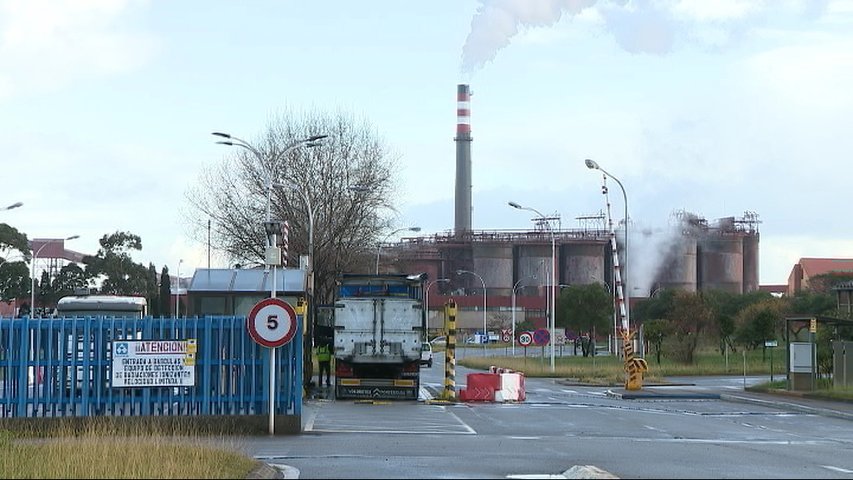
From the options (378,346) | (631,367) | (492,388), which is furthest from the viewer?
(631,367)

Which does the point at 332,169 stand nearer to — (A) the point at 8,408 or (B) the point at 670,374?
(B) the point at 670,374

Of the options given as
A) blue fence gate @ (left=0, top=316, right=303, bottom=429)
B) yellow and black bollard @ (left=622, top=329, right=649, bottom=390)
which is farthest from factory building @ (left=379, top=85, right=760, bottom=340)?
blue fence gate @ (left=0, top=316, right=303, bottom=429)

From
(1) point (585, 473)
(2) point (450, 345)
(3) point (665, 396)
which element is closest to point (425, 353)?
(3) point (665, 396)

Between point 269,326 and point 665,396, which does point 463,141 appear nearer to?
point 665,396

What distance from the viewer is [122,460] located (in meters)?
13.4

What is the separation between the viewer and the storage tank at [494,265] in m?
127

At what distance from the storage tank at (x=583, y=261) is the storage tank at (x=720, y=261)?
31.5 ft

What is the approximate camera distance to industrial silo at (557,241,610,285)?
12519 centimetres

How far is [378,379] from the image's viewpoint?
33000mm

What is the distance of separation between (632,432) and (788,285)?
435ft

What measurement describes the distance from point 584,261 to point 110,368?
107 meters

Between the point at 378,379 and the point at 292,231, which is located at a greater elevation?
the point at 292,231

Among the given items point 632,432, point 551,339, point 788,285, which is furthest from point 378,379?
point 788,285

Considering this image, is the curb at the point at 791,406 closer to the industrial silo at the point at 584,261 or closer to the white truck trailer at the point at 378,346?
the white truck trailer at the point at 378,346
